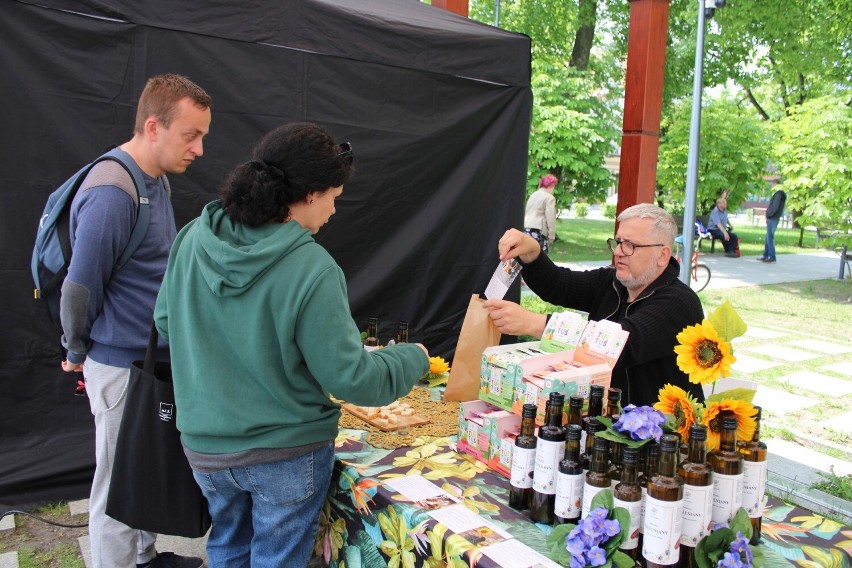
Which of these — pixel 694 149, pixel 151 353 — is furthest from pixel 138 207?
pixel 694 149

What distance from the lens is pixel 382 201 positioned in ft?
12.3

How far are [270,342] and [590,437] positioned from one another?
72 centimetres

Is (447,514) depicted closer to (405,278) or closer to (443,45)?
(405,278)

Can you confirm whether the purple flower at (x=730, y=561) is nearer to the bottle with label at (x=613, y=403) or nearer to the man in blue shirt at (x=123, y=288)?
the bottle with label at (x=613, y=403)

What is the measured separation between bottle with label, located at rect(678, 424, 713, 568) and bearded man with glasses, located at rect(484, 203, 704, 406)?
2.47 ft

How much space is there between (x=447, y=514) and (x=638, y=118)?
289cm

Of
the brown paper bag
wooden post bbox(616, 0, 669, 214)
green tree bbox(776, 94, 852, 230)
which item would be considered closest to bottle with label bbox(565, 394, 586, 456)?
the brown paper bag

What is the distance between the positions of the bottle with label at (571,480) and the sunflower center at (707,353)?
0.31 metres

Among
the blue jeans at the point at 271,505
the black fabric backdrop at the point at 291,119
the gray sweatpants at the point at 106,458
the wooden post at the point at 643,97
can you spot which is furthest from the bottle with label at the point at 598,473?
the wooden post at the point at 643,97

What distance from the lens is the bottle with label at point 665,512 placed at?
1.23m

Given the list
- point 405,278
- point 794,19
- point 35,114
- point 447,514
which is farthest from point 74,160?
point 794,19

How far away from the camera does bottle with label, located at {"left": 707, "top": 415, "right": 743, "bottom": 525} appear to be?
1358mm

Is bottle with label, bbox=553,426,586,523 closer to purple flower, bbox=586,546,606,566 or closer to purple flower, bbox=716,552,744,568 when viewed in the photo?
purple flower, bbox=586,546,606,566

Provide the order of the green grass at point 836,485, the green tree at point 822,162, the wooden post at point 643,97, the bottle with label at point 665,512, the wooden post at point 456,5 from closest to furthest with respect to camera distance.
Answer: the bottle with label at point 665,512 < the green grass at point 836,485 < the wooden post at point 643,97 < the wooden post at point 456,5 < the green tree at point 822,162
